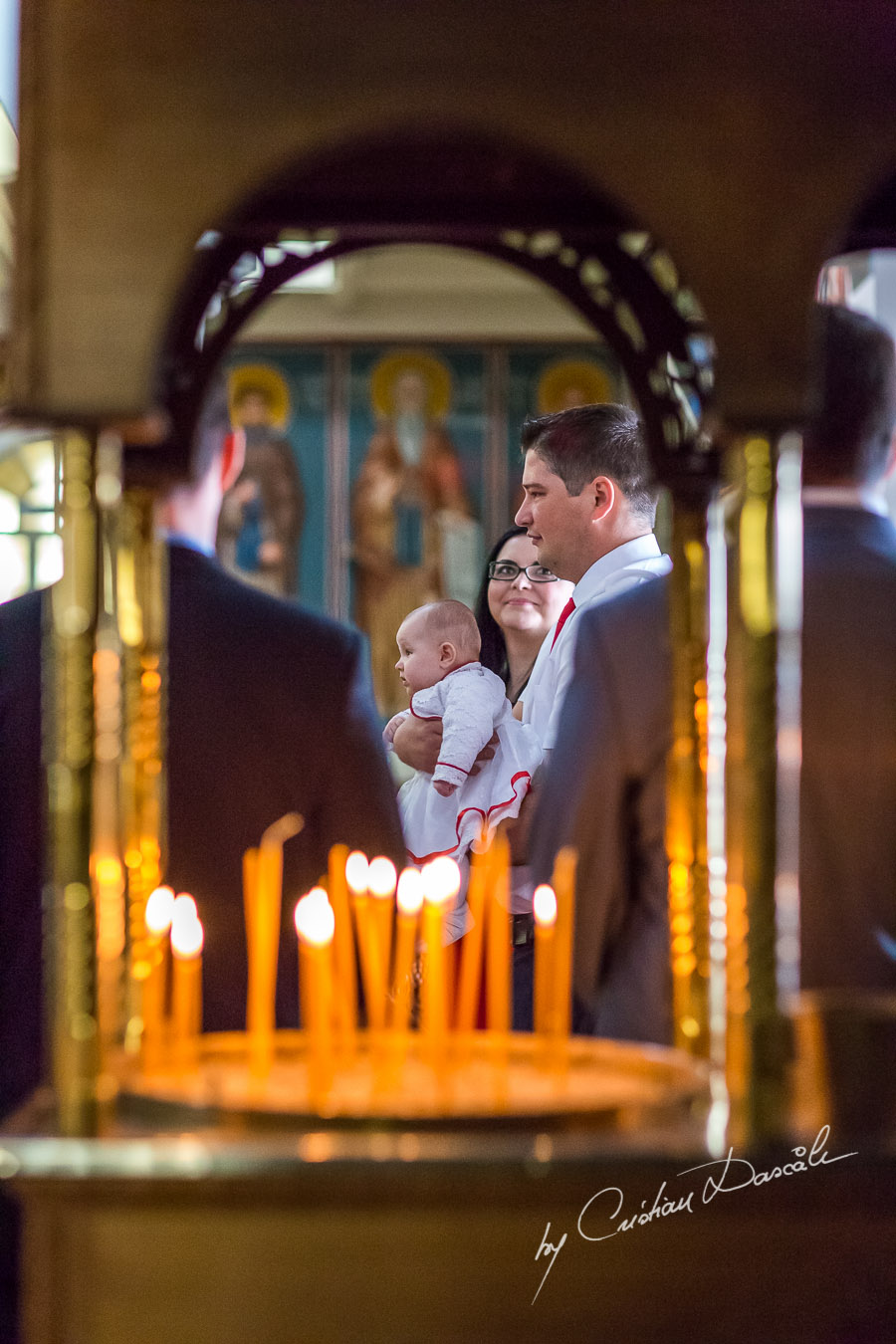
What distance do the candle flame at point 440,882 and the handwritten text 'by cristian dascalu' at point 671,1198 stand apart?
31 centimetres

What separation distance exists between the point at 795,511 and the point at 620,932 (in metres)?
1.01

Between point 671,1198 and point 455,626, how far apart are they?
8.76 feet

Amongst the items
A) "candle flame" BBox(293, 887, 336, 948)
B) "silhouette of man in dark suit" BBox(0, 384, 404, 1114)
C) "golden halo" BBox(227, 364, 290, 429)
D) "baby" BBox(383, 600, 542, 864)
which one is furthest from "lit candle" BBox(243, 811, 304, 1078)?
"golden halo" BBox(227, 364, 290, 429)

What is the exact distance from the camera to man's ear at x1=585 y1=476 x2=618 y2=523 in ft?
9.87

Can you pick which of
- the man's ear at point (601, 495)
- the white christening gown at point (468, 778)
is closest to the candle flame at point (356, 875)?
the man's ear at point (601, 495)

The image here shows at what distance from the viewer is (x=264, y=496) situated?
10.5 m

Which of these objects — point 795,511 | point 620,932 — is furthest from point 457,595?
point 795,511

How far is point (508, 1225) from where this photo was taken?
1408mm

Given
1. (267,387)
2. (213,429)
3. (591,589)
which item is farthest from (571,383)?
(213,429)

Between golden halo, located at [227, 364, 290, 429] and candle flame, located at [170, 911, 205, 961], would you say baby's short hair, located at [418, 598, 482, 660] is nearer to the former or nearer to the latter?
candle flame, located at [170, 911, 205, 961]

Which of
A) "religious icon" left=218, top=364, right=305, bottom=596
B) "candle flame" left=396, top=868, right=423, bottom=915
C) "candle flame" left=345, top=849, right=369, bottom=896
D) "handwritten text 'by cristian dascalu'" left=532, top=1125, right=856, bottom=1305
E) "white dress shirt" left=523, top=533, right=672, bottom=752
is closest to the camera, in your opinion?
"handwritten text 'by cristian dascalu'" left=532, top=1125, right=856, bottom=1305

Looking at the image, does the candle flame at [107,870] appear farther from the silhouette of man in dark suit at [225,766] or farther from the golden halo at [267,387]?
the golden halo at [267,387]

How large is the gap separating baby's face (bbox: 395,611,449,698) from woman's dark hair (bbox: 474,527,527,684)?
12cm

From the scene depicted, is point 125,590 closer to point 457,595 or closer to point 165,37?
point 165,37
